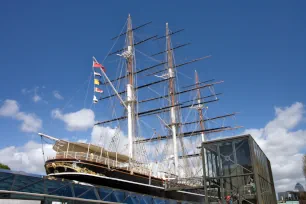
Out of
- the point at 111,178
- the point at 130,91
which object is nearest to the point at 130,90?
the point at 130,91

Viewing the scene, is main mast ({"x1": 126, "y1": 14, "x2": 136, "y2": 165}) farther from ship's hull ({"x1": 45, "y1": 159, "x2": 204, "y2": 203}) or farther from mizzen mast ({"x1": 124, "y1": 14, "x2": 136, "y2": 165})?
ship's hull ({"x1": 45, "y1": 159, "x2": 204, "y2": 203})

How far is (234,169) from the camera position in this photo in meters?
19.7

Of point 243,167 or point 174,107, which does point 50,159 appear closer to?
point 243,167

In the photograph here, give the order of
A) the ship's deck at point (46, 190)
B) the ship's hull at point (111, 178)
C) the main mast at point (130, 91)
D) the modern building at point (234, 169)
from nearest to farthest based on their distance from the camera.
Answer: the ship's deck at point (46, 190) < the modern building at point (234, 169) < the ship's hull at point (111, 178) < the main mast at point (130, 91)

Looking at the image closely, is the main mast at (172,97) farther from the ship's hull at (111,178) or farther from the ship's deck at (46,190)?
the ship's deck at (46,190)

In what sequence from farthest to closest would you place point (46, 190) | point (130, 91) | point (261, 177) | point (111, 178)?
point (130, 91), point (111, 178), point (261, 177), point (46, 190)

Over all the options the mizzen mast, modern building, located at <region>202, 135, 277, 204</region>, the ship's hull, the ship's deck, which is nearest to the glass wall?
modern building, located at <region>202, 135, 277, 204</region>

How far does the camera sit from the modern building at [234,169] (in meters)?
19.0

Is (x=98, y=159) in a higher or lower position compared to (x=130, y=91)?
lower

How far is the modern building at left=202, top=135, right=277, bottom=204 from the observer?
19.0 m

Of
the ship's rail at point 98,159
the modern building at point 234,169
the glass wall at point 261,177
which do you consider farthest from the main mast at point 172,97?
the modern building at point 234,169

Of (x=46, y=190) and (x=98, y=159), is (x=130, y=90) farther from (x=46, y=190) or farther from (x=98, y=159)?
(x=46, y=190)

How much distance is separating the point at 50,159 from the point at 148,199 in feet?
30.2

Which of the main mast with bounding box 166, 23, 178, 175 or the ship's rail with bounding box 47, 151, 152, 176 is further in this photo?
the main mast with bounding box 166, 23, 178, 175
